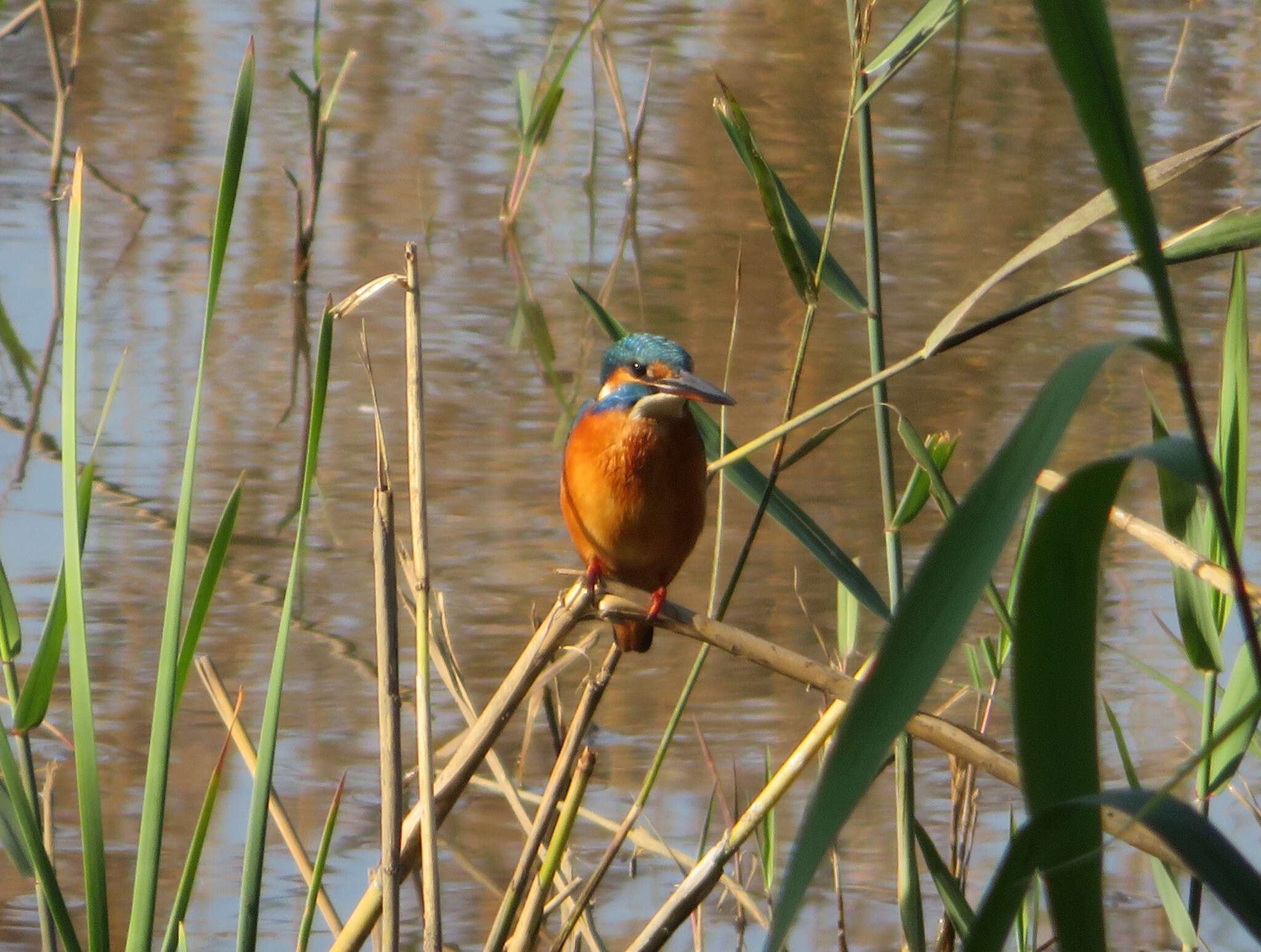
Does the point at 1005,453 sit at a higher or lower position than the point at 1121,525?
higher

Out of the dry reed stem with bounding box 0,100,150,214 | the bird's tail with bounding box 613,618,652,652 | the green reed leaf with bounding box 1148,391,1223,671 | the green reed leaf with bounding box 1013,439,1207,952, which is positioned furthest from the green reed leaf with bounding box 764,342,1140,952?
the dry reed stem with bounding box 0,100,150,214

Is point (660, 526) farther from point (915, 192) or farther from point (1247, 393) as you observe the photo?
point (915, 192)

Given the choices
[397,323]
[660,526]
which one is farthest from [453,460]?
[660,526]

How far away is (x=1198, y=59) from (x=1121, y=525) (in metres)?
7.76

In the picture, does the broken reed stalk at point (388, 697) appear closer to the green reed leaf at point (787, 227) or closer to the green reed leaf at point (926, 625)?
the green reed leaf at point (787, 227)

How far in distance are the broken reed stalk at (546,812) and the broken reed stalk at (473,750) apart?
7 cm

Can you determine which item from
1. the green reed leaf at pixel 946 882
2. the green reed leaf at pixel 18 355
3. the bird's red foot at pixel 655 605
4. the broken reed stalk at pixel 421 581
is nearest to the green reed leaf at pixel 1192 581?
the green reed leaf at pixel 946 882

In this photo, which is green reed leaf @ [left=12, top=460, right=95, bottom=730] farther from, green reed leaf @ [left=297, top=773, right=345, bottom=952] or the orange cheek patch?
the orange cheek patch

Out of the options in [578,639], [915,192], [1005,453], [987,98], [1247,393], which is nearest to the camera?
[1005,453]

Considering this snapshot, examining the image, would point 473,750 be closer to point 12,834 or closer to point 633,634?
point 12,834

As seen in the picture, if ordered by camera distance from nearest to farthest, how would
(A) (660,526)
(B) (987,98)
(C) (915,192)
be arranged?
(A) (660,526) < (C) (915,192) < (B) (987,98)

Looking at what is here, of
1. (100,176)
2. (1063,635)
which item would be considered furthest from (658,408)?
(100,176)

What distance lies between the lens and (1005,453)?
A: 868 millimetres

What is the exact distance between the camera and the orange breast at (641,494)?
2.33 m
